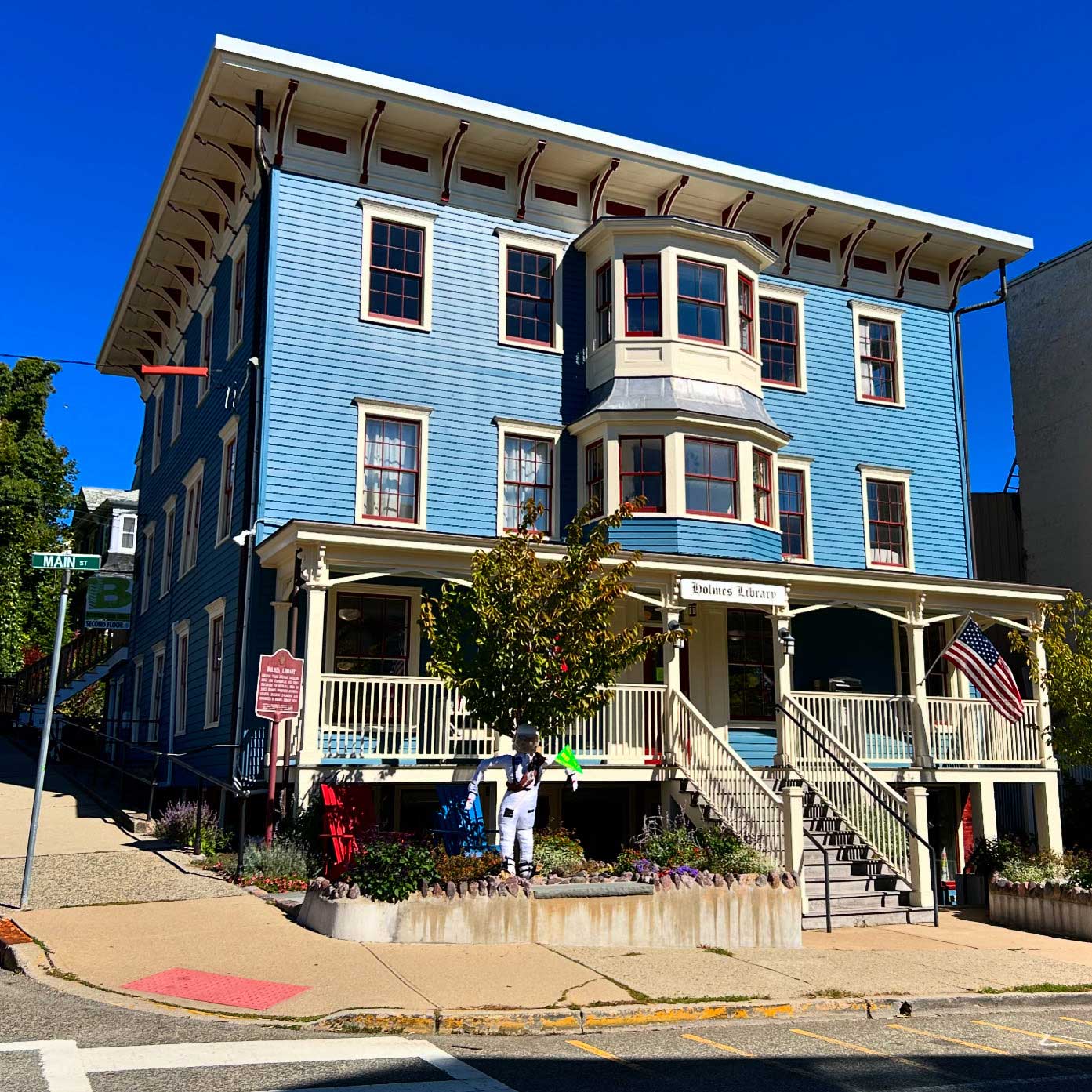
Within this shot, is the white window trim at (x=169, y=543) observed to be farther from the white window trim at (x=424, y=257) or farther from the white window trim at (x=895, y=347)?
the white window trim at (x=895, y=347)

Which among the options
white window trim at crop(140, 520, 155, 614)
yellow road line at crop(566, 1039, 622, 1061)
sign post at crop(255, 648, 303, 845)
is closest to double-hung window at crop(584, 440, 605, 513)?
sign post at crop(255, 648, 303, 845)

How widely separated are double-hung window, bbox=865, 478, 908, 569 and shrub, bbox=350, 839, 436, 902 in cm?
1381

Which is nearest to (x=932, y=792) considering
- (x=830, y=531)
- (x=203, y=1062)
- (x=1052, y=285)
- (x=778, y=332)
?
(x=830, y=531)

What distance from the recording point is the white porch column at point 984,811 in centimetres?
1967

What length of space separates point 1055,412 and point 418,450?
17.6 m

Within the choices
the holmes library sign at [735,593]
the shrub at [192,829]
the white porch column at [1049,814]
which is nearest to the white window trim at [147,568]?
the shrub at [192,829]

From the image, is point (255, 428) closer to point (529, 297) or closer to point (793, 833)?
point (529, 297)

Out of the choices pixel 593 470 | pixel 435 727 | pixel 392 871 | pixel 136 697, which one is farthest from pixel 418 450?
pixel 136 697

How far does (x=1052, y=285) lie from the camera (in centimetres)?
3027

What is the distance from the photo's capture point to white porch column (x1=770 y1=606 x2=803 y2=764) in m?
18.6

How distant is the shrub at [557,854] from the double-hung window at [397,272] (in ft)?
31.3

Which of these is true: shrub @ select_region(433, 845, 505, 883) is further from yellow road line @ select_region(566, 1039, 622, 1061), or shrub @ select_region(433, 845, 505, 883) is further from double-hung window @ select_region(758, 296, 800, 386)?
double-hung window @ select_region(758, 296, 800, 386)

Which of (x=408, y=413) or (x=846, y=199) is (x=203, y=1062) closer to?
(x=408, y=413)

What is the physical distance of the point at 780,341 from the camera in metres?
23.7
